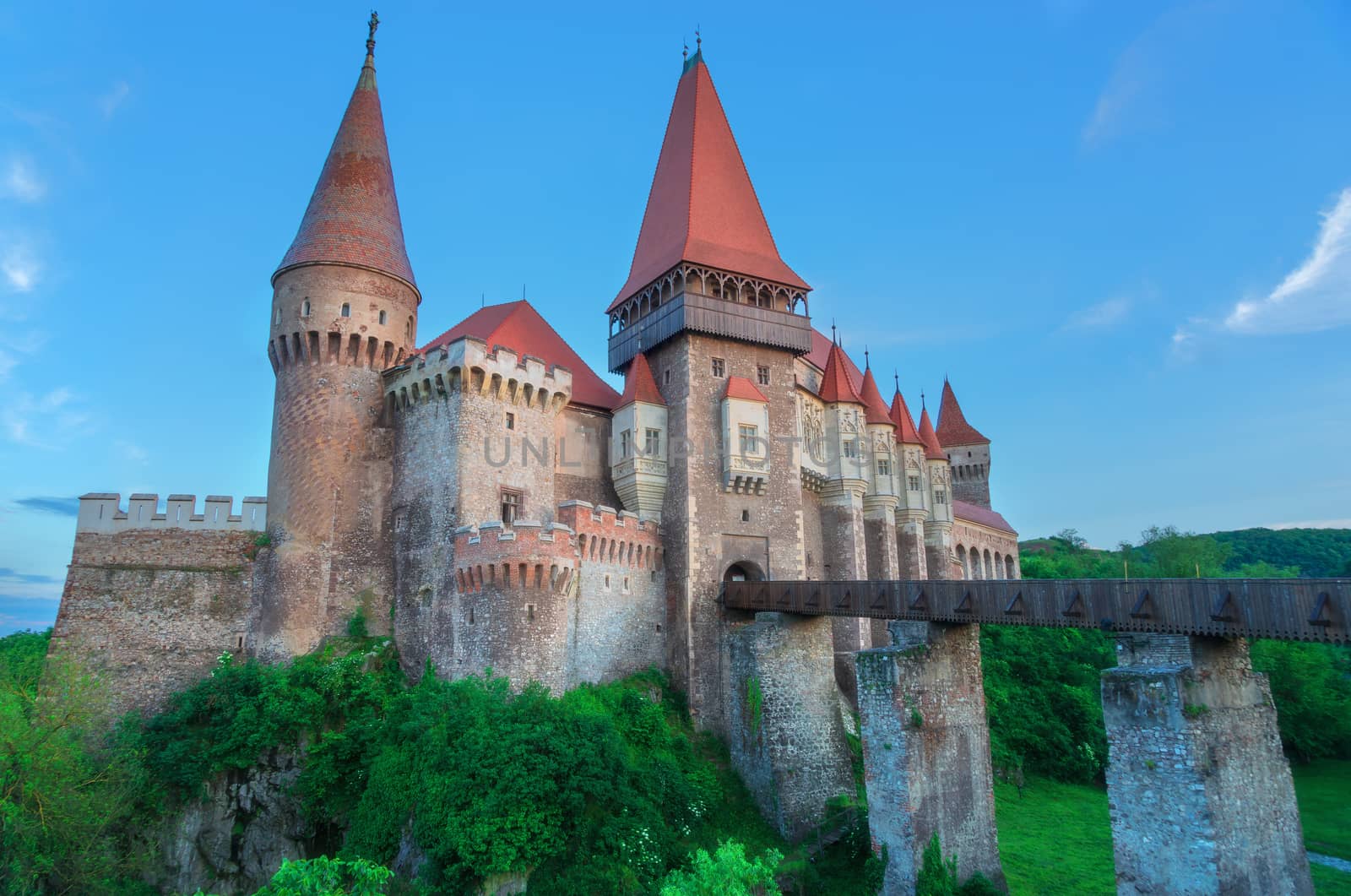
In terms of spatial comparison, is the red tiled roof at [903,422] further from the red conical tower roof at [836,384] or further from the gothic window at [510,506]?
the gothic window at [510,506]

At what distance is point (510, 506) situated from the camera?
79.8 ft

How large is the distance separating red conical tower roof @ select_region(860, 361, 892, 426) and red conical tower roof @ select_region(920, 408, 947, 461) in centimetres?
379

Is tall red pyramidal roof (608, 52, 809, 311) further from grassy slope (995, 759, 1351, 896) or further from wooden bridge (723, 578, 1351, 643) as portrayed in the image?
grassy slope (995, 759, 1351, 896)

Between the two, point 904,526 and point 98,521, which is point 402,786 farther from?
point 904,526

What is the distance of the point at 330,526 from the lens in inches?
941

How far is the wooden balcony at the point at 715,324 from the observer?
27.1m

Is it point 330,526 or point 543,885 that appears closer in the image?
point 543,885

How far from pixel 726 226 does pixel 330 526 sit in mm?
16571

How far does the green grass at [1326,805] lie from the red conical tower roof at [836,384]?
18.0 meters

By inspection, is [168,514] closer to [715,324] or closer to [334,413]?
[334,413]

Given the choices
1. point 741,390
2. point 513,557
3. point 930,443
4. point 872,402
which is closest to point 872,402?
point 872,402

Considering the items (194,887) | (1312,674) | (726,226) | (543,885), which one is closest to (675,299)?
(726,226)

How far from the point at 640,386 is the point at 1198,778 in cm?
1836

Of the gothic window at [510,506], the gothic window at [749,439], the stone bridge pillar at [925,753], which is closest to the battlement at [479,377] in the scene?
the gothic window at [510,506]
